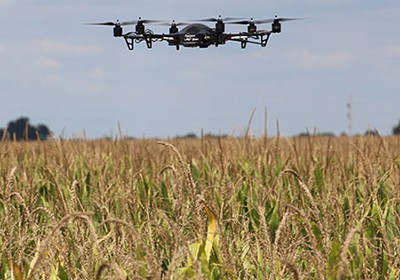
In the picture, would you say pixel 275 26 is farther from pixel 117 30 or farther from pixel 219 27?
pixel 117 30

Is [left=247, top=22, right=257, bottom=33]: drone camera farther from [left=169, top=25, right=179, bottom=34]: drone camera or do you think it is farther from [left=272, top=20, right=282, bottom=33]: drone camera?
[left=169, top=25, right=179, bottom=34]: drone camera

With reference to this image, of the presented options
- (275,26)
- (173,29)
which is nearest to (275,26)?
(275,26)

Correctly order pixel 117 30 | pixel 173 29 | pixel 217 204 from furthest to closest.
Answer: pixel 173 29, pixel 117 30, pixel 217 204

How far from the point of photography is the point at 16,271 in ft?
7.78

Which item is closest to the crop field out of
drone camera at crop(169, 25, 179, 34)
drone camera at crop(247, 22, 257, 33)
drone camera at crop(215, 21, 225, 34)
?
drone camera at crop(215, 21, 225, 34)

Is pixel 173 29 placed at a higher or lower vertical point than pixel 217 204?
higher

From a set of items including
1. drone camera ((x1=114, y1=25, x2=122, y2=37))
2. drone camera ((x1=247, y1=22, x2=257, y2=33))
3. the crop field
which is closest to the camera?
the crop field

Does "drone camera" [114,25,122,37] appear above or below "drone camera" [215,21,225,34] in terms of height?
below

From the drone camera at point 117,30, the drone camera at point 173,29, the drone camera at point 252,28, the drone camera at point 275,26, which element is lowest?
the drone camera at point 275,26

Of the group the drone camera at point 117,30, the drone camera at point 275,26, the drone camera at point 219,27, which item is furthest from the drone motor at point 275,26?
the drone camera at point 117,30

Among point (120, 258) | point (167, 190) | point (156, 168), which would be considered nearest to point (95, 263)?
point (120, 258)

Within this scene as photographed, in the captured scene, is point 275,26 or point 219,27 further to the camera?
point 219,27

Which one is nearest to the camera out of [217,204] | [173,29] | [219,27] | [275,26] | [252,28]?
[217,204]

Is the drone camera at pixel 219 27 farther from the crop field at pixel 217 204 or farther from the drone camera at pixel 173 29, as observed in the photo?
the crop field at pixel 217 204
